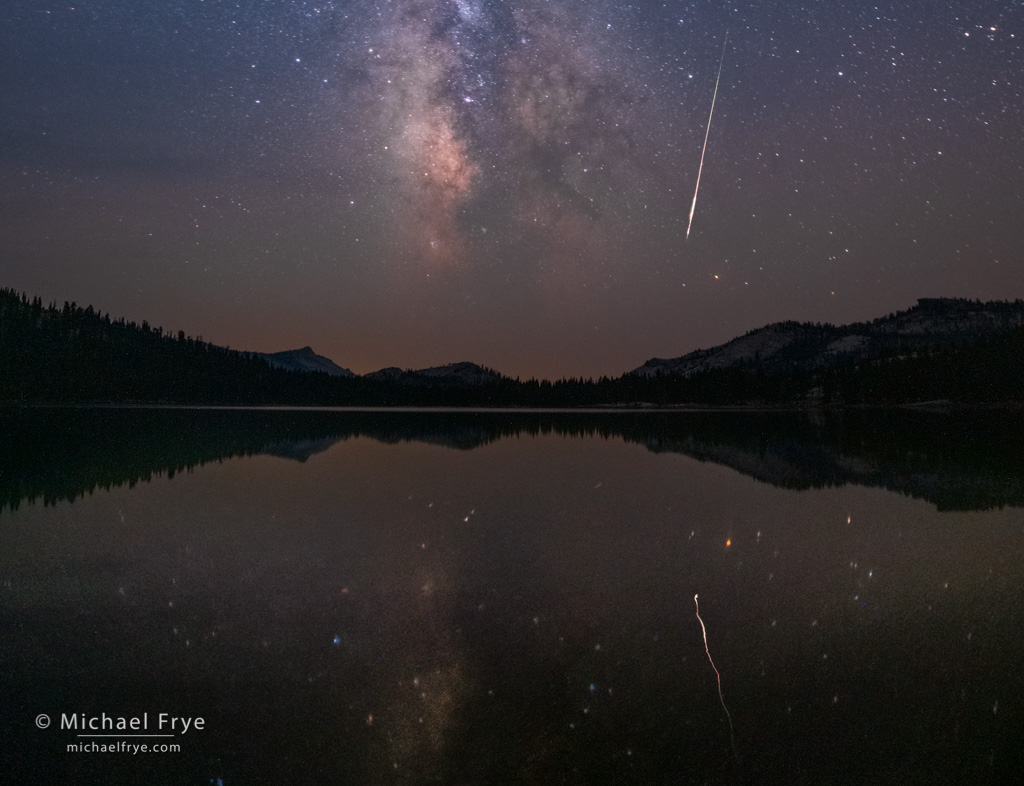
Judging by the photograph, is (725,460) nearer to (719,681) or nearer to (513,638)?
(513,638)

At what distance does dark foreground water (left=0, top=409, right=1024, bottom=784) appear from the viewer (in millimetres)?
5238

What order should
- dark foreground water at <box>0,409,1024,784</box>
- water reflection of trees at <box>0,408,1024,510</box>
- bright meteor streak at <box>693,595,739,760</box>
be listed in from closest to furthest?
dark foreground water at <box>0,409,1024,784</box>
bright meteor streak at <box>693,595,739,760</box>
water reflection of trees at <box>0,408,1024,510</box>

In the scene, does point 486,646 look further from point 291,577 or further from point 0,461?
point 0,461

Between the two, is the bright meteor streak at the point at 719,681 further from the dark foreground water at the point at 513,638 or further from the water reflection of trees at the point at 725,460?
the water reflection of trees at the point at 725,460

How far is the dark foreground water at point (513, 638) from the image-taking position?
524 cm

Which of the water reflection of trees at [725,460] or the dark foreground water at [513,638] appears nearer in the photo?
the dark foreground water at [513,638]

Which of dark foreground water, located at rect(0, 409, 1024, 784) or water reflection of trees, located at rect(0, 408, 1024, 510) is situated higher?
water reflection of trees, located at rect(0, 408, 1024, 510)

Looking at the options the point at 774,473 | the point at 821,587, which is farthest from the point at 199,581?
the point at 774,473

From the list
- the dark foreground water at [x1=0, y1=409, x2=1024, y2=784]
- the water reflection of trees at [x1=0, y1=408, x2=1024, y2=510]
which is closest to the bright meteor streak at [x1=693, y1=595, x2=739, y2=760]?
the dark foreground water at [x1=0, y1=409, x2=1024, y2=784]

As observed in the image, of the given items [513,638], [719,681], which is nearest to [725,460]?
[513,638]

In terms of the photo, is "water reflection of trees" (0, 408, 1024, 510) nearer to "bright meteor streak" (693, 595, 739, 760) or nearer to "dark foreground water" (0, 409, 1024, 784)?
"dark foreground water" (0, 409, 1024, 784)

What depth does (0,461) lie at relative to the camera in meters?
23.8

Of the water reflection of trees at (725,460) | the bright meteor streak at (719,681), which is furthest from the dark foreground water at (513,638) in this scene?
the water reflection of trees at (725,460)

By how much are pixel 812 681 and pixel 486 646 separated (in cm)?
366
